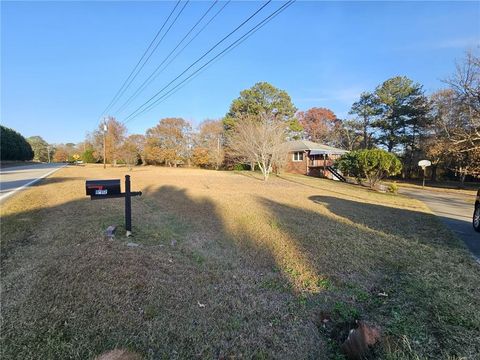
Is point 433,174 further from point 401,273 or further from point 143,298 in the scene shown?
point 143,298

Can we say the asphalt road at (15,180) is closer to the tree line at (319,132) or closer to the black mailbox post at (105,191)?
the black mailbox post at (105,191)

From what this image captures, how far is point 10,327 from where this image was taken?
7.57 ft

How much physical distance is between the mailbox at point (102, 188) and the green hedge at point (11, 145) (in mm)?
50514

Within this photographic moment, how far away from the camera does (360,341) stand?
2.31 m

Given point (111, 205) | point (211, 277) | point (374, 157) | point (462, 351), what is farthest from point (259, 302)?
point (374, 157)

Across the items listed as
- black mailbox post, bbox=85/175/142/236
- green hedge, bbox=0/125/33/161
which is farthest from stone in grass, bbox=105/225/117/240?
green hedge, bbox=0/125/33/161

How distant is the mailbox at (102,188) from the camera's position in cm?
455

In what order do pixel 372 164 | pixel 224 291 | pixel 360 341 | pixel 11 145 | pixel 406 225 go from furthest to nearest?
1. pixel 11 145
2. pixel 372 164
3. pixel 406 225
4. pixel 224 291
5. pixel 360 341

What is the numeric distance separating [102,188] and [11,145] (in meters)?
52.5

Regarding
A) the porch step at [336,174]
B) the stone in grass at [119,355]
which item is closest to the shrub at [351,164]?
the porch step at [336,174]

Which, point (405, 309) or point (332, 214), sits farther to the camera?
point (332, 214)

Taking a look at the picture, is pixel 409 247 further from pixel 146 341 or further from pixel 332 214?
pixel 146 341

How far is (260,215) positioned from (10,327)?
5.62m

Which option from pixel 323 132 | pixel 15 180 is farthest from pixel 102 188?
pixel 323 132
